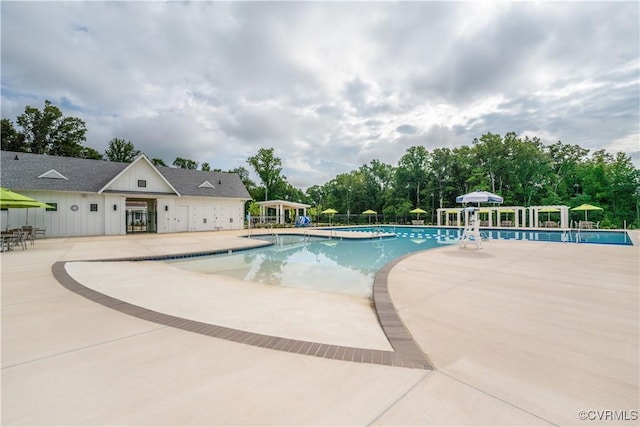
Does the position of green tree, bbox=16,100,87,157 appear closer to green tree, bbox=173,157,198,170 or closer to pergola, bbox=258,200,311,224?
green tree, bbox=173,157,198,170

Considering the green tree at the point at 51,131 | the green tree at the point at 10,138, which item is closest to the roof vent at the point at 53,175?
the green tree at the point at 51,131

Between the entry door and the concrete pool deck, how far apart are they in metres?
16.6

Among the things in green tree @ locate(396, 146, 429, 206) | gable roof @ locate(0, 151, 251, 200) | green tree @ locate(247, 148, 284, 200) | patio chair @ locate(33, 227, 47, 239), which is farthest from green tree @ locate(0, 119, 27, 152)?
green tree @ locate(396, 146, 429, 206)

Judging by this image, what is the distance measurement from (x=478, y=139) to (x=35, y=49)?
33591mm

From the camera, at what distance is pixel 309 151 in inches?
1314

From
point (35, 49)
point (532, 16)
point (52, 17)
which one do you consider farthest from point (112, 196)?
point (532, 16)

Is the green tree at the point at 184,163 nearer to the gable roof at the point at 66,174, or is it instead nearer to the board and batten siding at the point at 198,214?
the gable roof at the point at 66,174

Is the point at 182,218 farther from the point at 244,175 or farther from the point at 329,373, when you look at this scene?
the point at 244,175

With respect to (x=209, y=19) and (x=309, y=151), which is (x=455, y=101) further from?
(x=309, y=151)

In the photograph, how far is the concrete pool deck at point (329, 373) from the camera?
5.32 feet

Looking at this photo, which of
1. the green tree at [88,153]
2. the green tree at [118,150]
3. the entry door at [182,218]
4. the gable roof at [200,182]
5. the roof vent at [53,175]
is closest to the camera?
the roof vent at [53,175]
